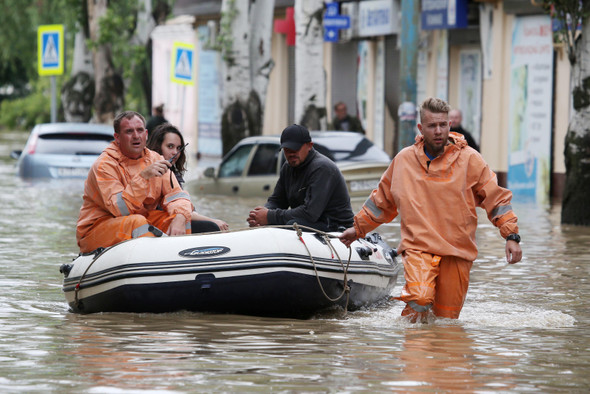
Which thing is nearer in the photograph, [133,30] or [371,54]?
[371,54]

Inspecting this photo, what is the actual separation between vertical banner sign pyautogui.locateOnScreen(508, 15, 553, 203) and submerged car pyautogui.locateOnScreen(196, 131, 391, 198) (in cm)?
553

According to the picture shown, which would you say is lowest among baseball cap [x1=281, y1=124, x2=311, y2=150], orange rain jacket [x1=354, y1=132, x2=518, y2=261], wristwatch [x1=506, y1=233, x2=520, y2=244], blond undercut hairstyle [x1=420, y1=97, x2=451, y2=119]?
wristwatch [x1=506, y1=233, x2=520, y2=244]

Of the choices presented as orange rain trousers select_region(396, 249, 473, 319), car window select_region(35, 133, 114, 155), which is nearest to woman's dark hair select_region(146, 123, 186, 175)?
orange rain trousers select_region(396, 249, 473, 319)

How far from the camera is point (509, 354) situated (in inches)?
359

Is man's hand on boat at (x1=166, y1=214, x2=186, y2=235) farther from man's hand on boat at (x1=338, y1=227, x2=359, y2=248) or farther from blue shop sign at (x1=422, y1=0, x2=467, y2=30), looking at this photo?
blue shop sign at (x1=422, y1=0, x2=467, y2=30)

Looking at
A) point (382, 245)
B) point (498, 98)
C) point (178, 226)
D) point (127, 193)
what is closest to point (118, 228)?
point (127, 193)

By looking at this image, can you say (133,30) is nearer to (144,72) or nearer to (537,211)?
(144,72)

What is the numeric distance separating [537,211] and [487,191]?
1355cm

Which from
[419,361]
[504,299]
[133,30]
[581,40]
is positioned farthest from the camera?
[133,30]

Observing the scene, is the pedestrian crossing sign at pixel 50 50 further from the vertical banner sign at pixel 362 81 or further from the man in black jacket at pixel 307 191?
the man in black jacket at pixel 307 191

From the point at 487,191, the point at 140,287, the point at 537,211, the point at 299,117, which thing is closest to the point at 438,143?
the point at 487,191

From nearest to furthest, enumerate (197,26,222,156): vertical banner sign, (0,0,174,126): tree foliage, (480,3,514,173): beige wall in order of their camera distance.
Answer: (480,3,514,173): beige wall → (0,0,174,126): tree foliage → (197,26,222,156): vertical banner sign

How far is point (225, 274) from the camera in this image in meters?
10.6

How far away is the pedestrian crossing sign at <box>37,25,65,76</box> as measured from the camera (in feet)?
114
